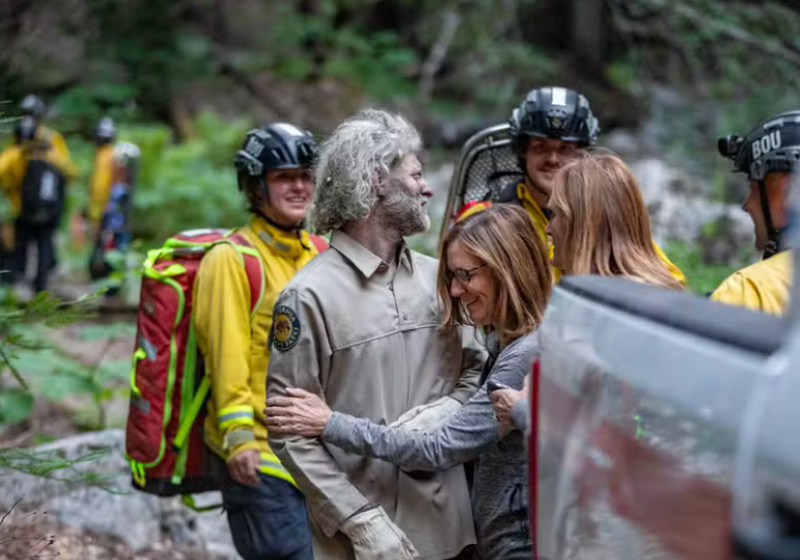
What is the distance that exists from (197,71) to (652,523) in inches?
837

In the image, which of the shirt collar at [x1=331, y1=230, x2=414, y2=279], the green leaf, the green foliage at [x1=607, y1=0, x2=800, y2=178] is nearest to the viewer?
the shirt collar at [x1=331, y1=230, x2=414, y2=279]

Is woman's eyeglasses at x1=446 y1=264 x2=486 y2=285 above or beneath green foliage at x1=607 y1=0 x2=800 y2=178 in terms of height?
beneath

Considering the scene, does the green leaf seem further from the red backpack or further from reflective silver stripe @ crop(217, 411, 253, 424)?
reflective silver stripe @ crop(217, 411, 253, 424)

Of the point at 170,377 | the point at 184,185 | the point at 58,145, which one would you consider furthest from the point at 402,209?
the point at 184,185

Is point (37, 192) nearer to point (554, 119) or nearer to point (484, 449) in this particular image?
point (554, 119)

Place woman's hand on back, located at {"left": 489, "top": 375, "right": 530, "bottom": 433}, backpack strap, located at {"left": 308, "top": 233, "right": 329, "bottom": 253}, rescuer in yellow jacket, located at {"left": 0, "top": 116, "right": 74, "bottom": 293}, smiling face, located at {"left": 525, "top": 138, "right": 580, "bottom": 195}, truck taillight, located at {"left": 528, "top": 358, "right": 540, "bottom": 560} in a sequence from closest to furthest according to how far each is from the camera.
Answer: truck taillight, located at {"left": 528, "top": 358, "right": 540, "bottom": 560}, woman's hand on back, located at {"left": 489, "top": 375, "right": 530, "bottom": 433}, smiling face, located at {"left": 525, "top": 138, "right": 580, "bottom": 195}, backpack strap, located at {"left": 308, "top": 233, "right": 329, "bottom": 253}, rescuer in yellow jacket, located at {"left": 0, "top": 116, "right": 74, "bottom": 293}

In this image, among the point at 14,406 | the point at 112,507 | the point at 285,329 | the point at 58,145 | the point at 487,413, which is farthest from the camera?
the point at 58,145

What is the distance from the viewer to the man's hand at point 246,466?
468 centimetres

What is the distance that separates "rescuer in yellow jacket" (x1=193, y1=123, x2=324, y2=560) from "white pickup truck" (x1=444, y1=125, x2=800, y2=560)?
2321mm

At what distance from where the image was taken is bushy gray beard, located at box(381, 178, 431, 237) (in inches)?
149

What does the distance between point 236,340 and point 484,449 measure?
1.64 metres

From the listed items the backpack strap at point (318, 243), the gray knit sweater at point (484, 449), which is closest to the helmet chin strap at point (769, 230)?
the gray knit sweater at point (484, 449)

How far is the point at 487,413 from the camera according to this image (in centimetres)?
342

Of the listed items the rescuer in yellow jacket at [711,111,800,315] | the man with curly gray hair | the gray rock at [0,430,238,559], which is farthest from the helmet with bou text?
the gray rock at [0,430,238,559]
